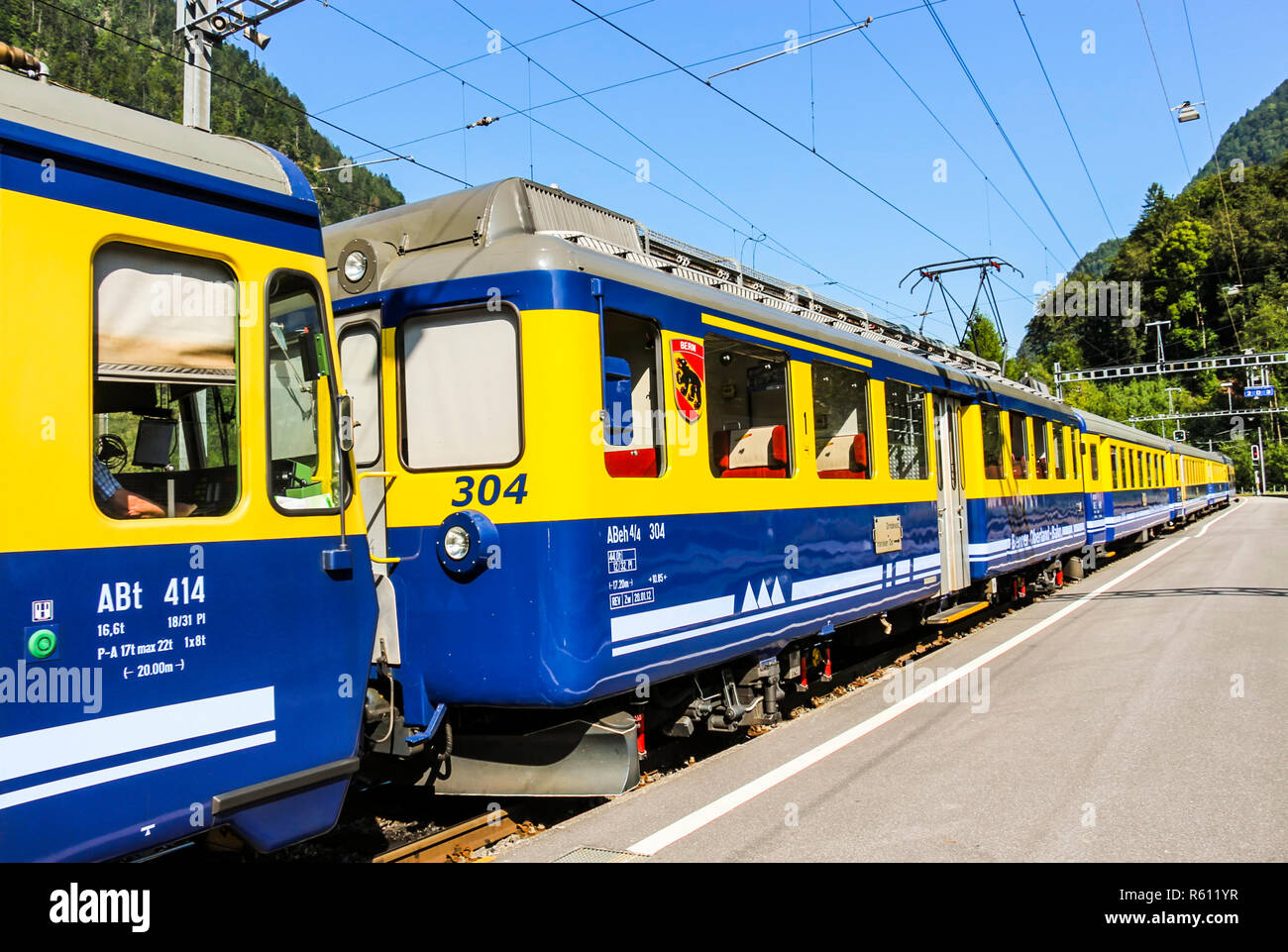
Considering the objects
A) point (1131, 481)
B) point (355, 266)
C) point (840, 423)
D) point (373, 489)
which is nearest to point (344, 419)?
point (373, 489)

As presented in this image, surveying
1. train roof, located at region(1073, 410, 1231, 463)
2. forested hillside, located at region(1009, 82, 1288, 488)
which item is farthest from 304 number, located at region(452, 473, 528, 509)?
forested hillside, located at region(1009, 82, 1288, 488)

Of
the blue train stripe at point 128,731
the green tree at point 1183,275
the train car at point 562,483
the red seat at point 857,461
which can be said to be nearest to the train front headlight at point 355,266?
the train car at point 562,483

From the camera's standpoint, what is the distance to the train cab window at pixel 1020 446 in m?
13.9

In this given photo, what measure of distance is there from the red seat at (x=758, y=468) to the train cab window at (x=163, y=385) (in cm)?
328

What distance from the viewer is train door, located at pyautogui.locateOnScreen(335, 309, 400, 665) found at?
548 cm

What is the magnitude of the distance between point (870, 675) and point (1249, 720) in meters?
3.43

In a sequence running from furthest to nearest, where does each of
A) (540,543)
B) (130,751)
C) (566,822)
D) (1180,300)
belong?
(1180,300)
(566,822)
(540,543)
(130,751)

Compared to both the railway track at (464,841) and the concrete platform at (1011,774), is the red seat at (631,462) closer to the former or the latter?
the concrete platform at (1011,774)

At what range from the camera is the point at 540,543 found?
5.04m

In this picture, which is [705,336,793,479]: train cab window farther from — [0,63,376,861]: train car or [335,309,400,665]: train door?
[0,63,376,861]: train car

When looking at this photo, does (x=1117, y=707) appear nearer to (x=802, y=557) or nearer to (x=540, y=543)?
(x=802, y=557)

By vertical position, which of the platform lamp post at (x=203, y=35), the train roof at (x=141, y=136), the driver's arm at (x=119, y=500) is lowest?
the driver's arm at (x=119, y=500)
